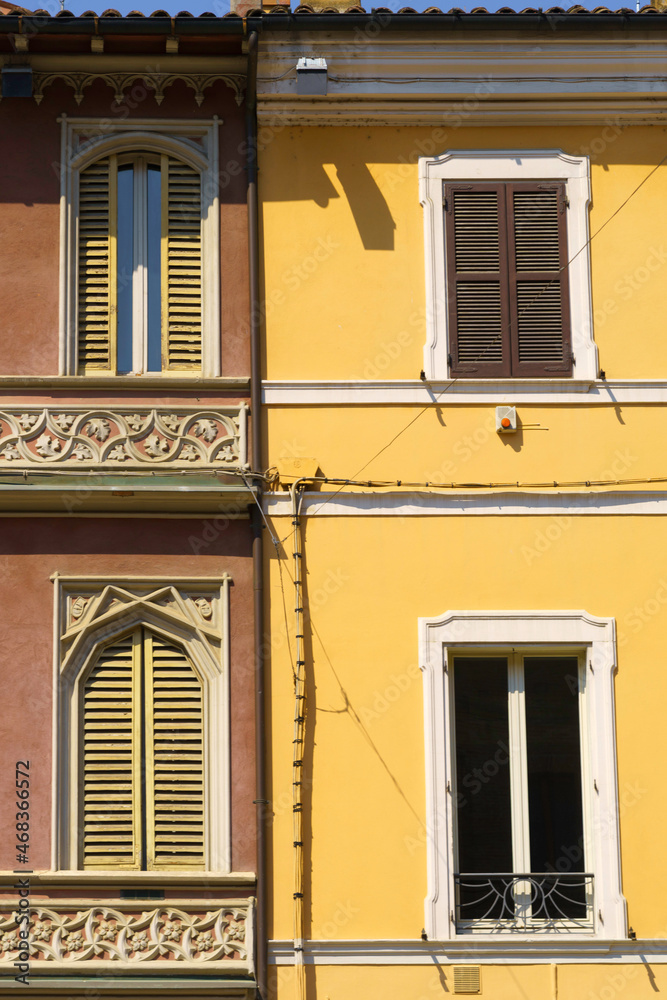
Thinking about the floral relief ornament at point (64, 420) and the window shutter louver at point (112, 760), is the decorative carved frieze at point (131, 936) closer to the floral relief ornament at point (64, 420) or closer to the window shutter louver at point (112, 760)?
the window shutter louver at point (112, 760)

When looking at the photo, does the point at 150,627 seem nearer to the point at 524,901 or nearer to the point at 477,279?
the point at 524,901

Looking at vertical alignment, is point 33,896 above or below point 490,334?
below

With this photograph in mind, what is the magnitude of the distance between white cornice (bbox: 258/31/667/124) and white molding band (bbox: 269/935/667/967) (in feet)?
24.0

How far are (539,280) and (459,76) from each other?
6.68 feet

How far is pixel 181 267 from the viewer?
41.8 ft

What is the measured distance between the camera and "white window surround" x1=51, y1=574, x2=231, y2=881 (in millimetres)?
11617

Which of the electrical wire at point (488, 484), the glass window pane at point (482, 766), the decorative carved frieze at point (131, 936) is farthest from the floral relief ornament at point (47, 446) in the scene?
the glass window pane at point (482, 766)

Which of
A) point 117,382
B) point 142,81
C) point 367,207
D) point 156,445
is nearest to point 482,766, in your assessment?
→ point 156,445

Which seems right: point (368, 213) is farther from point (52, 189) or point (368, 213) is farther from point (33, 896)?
point (33, 896)

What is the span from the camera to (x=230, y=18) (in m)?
12.3

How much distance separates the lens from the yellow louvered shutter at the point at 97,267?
1256 centimetres

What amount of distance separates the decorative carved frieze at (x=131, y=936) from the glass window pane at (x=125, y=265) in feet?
15.5

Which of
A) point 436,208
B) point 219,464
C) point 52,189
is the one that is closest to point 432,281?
point 436,208

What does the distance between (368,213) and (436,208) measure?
625mm
